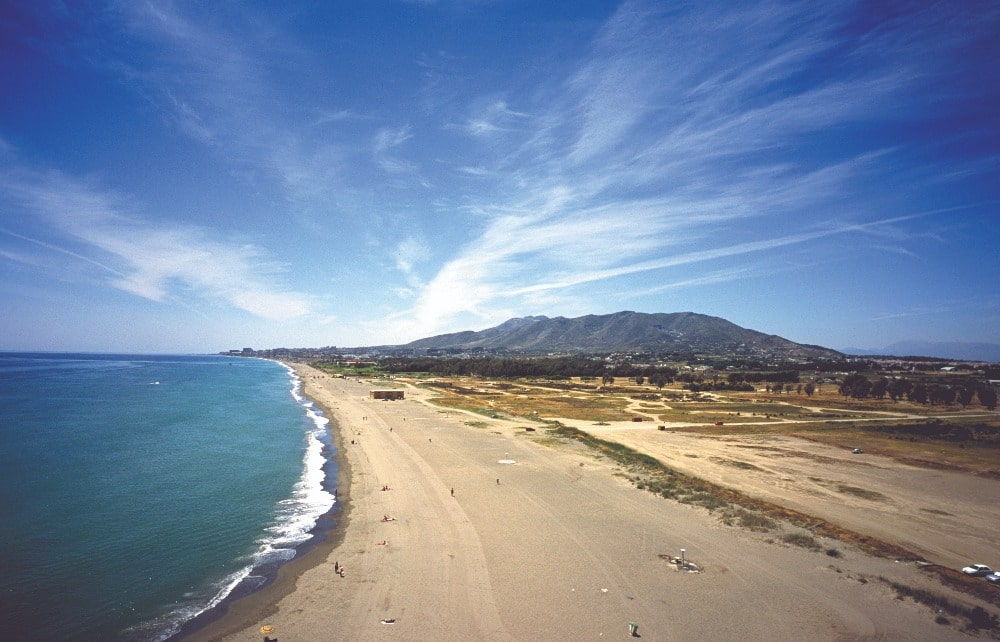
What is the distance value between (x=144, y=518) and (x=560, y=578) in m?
22.4

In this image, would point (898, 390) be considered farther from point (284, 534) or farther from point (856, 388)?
point (284, 534)

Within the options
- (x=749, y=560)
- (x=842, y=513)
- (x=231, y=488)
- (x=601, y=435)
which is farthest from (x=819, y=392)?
(x=231, y=488)

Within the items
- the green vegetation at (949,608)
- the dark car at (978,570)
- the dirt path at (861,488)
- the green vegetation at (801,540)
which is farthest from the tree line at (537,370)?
A: the green vegetation at (949,608)

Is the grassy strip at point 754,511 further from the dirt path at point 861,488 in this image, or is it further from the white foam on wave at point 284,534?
the white foam on wave at point 284,534

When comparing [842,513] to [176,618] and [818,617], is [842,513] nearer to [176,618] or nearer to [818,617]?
[818,617]

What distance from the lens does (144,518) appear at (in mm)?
24359

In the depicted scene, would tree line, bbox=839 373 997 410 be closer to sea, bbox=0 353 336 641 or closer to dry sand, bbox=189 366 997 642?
dry sand, bbox=189 366 997 642

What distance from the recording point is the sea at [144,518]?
15.8 m

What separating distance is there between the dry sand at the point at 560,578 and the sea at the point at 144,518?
246cm

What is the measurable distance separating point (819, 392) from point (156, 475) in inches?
4659

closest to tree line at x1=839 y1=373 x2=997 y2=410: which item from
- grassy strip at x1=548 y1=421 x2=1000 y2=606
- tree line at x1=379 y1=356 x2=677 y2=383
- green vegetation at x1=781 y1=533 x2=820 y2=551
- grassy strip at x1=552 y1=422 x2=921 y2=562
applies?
tree line at x1=379 y1=356 x2=677 y2=383

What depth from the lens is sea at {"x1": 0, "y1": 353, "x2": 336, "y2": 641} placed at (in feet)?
51.8

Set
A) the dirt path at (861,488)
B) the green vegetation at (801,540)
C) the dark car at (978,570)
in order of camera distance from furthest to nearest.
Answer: the dirt path at (861,488) < the green vegetation at (801,540) < the dark car at (978,570)

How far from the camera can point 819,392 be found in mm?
102250
